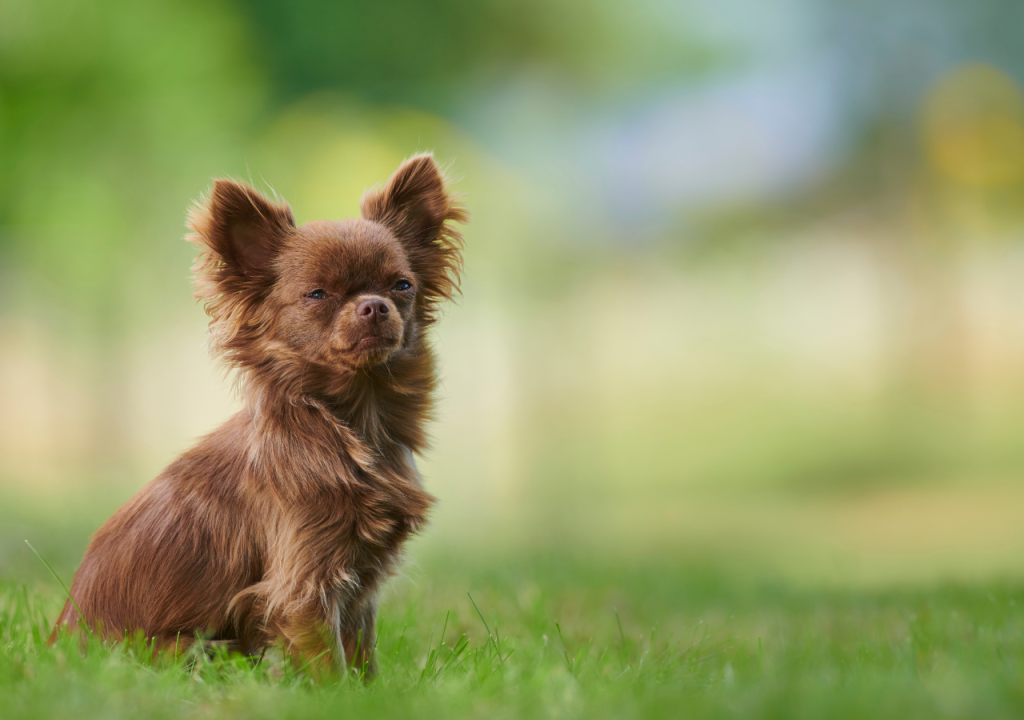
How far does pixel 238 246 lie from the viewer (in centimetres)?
317

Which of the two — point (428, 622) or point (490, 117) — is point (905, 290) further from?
point (428, 622)

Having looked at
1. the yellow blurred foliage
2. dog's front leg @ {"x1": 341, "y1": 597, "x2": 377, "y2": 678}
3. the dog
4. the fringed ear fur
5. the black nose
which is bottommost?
dog's front leg @ {"x1": 341, "y1": 597, "x2": 377, "y2": 678}

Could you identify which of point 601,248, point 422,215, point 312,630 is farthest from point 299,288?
point 601,248

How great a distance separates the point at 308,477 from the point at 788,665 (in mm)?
1696

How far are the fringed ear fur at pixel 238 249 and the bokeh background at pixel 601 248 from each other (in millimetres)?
6807

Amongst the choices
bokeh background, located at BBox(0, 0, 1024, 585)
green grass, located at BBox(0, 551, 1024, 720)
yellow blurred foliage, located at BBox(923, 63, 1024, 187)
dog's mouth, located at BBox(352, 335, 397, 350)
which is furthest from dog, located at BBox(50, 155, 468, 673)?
yellow blurred foliage, located at BBox(923, 63, 1024, 187)

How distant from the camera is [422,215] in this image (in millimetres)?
3590

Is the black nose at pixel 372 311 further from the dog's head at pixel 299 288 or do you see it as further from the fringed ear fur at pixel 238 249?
the fringed ear fur at pixel 238 249

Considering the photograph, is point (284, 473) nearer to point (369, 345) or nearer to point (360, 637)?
point (369, 345)

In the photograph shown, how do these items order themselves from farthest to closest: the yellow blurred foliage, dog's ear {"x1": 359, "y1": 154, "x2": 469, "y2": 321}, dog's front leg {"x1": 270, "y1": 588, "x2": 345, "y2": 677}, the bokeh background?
the yellow blurred foliage → the bokeh background → dog's ear {"x1": 359, "y1": 154, "x2": 469, "y2": 321} → dog's front leg {"x1": 270, "y1": 588, "x2": 345, "y2": 677}

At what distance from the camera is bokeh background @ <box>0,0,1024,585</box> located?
10.6 metres

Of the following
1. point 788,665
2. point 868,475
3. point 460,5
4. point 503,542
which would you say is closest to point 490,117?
point 460,5

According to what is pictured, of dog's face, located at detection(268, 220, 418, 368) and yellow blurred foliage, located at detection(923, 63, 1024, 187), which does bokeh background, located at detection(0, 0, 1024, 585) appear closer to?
yellow blurred foliage, located at detection(923, 63, 1024, 187)

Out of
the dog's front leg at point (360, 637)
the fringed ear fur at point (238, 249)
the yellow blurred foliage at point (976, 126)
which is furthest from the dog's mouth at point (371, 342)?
the yellow blurred foliage at point (976, 126)
